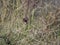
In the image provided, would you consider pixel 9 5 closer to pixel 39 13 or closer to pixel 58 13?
pixel 39 13

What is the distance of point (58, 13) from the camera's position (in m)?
3.43

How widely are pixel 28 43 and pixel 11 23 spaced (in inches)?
17.4

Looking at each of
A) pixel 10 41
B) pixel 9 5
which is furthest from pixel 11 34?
pixel 9 5

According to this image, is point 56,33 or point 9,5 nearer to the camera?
point 56,33

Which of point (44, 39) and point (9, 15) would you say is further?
point (9, 15)

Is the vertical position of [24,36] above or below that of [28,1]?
below

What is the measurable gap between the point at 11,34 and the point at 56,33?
652mm

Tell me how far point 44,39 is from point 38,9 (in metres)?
0.46

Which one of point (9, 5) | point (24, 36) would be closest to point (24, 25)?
point (24, 36)

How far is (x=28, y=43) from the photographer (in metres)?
3.40

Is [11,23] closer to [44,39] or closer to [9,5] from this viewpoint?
[9,5]

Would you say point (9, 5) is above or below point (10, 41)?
above

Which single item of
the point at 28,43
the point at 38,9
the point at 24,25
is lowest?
the point at 28,43

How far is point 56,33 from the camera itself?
3.39 meters
